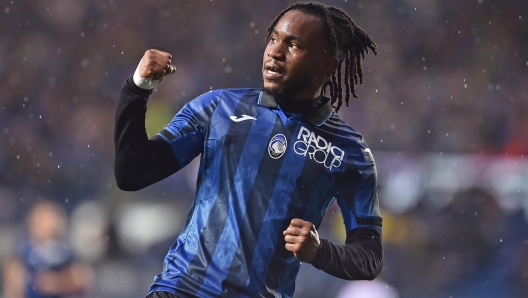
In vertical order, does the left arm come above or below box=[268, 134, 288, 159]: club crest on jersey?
below

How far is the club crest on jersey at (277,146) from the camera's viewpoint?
2.99m

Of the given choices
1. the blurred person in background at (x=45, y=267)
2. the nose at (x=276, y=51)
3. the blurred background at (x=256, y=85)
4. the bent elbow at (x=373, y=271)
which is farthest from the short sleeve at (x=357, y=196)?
the blurred person in background at (x=45, y=267)

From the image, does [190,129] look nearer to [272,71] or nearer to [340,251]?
[272,71]

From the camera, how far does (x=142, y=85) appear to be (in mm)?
2701

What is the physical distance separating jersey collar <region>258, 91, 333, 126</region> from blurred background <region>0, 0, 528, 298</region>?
13.6ft

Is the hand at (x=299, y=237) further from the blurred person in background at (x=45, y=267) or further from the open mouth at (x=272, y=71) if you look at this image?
the blurred person in background at (x=45, y=267)

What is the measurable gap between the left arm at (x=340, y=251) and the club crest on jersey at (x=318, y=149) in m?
0.31

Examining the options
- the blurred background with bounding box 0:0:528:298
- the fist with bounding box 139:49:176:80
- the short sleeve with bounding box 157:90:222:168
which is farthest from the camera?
the blurred background with bounding box 0:0:528:298

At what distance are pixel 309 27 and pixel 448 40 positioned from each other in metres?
7.01

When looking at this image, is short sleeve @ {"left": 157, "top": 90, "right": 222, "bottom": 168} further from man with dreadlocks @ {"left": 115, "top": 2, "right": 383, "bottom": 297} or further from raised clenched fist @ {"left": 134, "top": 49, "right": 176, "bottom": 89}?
raised clenched fist @ {"left": 134, "top": 49, "right": 176, "bottom": 89}

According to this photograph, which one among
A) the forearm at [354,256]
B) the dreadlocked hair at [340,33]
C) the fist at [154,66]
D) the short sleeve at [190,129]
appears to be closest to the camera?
the fist at [154,66]

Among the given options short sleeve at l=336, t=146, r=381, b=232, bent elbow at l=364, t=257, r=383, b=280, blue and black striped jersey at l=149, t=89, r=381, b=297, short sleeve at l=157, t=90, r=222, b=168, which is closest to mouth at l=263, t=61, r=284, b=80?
blue and black striped jersey at l=149, t=89, r=381, b=297

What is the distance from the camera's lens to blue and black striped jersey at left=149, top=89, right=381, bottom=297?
9.34 feet

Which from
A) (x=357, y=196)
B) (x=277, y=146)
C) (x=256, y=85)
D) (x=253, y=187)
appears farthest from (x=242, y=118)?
(x=256, y=85)
